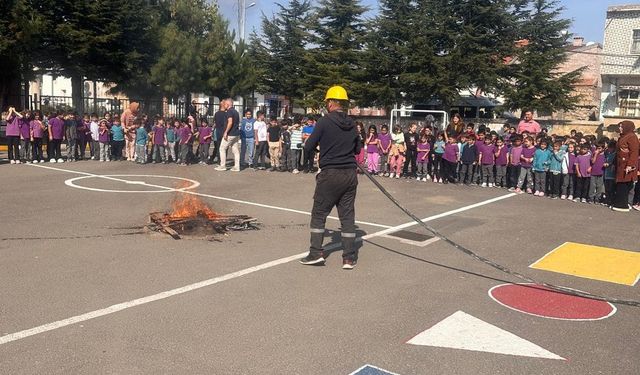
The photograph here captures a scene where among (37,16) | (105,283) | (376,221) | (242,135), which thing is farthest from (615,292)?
(37,16)

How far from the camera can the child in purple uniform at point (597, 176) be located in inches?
536

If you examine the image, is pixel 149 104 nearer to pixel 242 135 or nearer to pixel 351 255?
pixel 242 135

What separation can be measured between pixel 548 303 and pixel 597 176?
886cm

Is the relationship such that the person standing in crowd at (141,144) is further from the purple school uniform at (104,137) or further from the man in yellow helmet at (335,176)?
the man in yellow helmet at (335,176)

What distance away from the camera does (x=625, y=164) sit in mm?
12422

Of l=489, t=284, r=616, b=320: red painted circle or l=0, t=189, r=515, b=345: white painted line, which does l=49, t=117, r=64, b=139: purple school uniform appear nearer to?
l=0, t=189, r=515, b=345: white painted line

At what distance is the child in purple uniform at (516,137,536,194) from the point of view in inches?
584

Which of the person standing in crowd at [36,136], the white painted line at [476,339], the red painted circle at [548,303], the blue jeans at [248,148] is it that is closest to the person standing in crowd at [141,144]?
the person standing in crowd at [36,136]

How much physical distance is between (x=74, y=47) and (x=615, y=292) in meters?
23.3

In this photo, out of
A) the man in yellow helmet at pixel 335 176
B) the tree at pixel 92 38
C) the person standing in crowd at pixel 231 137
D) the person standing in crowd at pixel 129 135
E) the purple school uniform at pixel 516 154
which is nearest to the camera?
the man in yellow helmet at pixel 335 176

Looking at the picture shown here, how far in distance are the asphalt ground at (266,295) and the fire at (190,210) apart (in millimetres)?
404

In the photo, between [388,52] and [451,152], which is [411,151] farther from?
[388,52]

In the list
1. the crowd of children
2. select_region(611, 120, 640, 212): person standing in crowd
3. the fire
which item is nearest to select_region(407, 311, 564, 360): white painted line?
the fire

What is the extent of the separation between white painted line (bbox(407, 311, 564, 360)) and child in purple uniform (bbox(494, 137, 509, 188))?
35.4 ft
